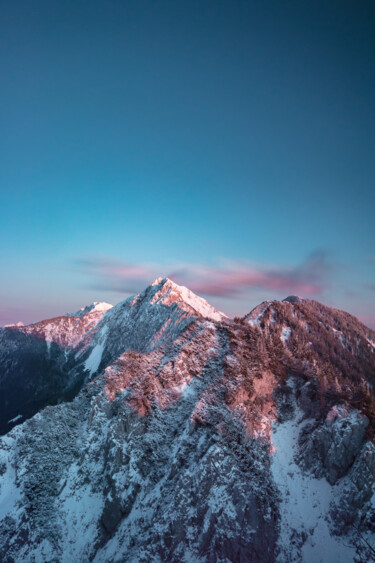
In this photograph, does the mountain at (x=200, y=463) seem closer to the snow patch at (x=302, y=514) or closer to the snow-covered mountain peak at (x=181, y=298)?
the snow patch at (x=302, y=514)

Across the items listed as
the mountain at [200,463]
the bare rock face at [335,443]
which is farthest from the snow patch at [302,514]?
the bare rock face at [335,443]

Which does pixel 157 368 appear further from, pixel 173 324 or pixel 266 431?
pixel 173 324

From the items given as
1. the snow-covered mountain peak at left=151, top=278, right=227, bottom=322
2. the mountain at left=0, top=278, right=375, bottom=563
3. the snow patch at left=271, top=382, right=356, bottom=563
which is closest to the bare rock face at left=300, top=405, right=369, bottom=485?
the mountain at left=0, top=278, right=375, bottom=563

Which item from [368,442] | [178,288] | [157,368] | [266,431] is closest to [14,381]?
[178,288]

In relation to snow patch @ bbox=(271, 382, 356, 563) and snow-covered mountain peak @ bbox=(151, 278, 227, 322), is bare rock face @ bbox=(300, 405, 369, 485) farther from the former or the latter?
snow-covered mountain peak @ bbox=(151, 278, 227, 322)

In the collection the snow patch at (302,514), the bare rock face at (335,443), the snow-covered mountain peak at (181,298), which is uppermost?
the snow-covered mountain peak at (181,298)

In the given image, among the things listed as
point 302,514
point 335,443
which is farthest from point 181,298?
point 302,514

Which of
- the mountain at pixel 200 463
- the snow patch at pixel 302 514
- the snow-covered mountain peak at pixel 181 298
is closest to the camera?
the snow patch at pixel 302 514
